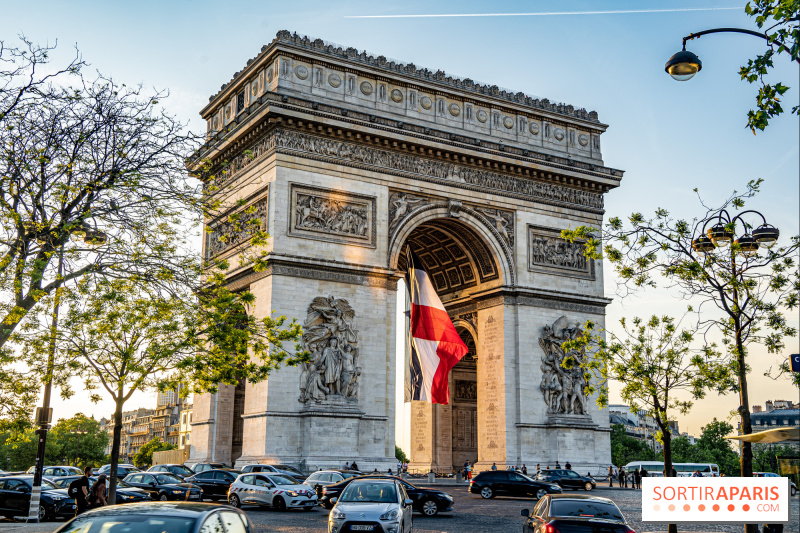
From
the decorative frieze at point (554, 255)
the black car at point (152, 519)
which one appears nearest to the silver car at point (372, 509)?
the black car at point (152, 519)

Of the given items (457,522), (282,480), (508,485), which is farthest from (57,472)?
(457,522)

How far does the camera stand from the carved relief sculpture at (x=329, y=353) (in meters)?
34.2

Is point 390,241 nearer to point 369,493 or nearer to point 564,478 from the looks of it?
point 564,478

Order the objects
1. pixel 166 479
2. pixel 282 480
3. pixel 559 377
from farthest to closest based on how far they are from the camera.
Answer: pixel 559 377
pixel 166 479
pixel 282 480

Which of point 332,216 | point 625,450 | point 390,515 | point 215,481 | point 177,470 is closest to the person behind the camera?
point 390,515

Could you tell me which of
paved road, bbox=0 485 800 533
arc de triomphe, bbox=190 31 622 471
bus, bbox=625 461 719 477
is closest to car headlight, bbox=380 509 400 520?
paved road, bbox=0 485 800 533

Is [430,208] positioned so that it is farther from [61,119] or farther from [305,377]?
[61,119]

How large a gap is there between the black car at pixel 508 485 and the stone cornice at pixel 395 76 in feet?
60.7

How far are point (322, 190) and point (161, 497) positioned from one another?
14.8m

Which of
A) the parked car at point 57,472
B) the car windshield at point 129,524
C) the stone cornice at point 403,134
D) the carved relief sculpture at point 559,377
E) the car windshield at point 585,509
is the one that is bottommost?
the parked car at point 57,472

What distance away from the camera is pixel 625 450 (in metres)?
127

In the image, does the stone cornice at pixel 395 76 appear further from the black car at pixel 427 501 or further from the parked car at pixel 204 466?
the black car at pixel 427 501

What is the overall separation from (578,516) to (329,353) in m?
21.9

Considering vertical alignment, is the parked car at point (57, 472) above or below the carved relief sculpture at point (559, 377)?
below
